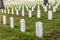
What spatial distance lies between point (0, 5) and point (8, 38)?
18.0 m

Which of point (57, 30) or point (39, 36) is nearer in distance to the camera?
point (39, 36)

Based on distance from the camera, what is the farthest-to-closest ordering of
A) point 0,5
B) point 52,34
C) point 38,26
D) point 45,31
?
point 0,5
point 45,31
point 52,34
point 38,26

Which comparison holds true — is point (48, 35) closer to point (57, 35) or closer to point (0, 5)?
point (57, 35)

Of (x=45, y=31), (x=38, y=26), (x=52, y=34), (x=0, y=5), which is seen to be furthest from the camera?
(x=0, y=5)

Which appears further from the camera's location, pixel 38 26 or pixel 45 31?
pixel 45 31

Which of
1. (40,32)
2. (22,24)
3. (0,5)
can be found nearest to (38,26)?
(40,32)

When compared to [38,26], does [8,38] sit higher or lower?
lower

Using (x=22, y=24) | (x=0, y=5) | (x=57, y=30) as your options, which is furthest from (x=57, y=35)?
(x=0, y=5)

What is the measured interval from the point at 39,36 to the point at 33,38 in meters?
0.29

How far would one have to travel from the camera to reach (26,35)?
28.3 ft

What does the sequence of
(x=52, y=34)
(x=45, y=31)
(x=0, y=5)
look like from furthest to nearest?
(x=0, y=5), (x=45, y=31), (x=52, y=34)

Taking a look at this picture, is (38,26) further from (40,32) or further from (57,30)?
(57,30)

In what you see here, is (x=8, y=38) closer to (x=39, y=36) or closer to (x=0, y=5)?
(x=39, y=36)

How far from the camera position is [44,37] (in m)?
8.15
